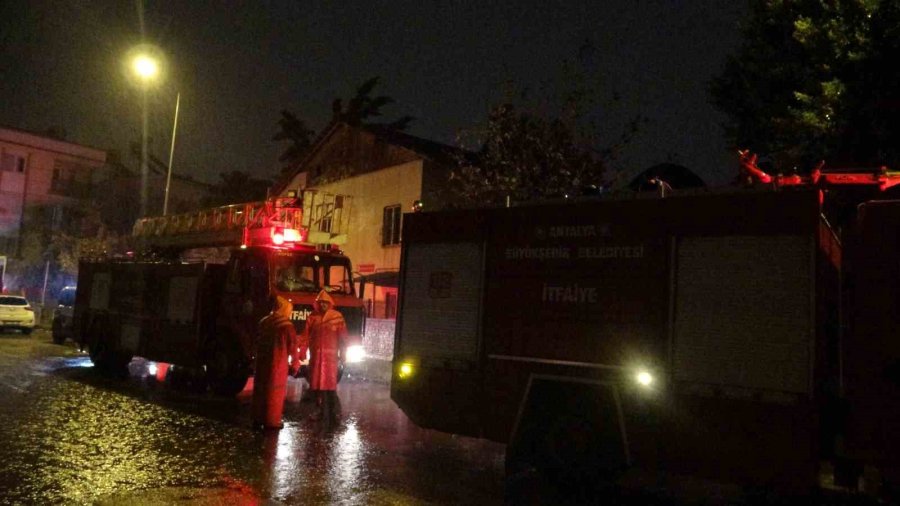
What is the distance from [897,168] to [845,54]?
1844 mm

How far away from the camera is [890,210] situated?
4988 mm

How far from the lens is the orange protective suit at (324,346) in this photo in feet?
31.4

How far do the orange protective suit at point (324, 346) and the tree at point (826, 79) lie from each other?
24.9 feet

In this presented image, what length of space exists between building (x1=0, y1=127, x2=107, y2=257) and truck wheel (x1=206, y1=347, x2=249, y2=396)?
33321 mm

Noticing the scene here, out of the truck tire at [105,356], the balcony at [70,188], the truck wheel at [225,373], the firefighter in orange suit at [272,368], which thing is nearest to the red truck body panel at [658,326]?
the firefighter in orange suit at [272,368]

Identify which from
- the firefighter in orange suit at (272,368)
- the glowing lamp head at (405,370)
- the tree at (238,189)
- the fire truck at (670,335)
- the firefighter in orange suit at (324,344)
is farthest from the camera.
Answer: the tree at (238,189)

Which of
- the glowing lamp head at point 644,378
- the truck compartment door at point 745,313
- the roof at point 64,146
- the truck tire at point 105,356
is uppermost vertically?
the roof at point 64,146

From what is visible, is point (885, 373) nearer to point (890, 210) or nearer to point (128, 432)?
point (890, 210)

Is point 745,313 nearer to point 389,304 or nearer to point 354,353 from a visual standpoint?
point 354,353

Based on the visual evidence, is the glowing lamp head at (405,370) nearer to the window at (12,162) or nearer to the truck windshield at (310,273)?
the truck windshield at (310,273)

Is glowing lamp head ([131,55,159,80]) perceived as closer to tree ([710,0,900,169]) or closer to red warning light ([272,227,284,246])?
red warning light ([272,227,284,246])

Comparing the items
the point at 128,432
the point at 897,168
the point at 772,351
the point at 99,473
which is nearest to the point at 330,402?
the point at 128,432

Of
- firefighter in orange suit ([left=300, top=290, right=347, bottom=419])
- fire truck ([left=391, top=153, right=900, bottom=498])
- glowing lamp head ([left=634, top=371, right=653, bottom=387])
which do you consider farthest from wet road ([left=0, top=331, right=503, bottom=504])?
glowing lamp head ([left=634, top=371, right=653, bottom=387])

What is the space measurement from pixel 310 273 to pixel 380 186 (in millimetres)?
12495
